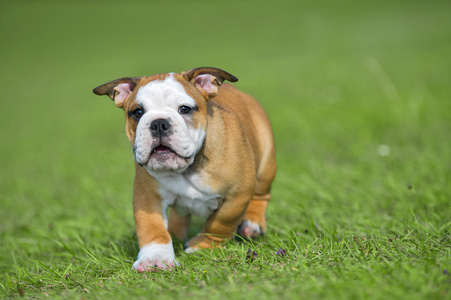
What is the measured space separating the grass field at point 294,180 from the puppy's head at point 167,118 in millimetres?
774

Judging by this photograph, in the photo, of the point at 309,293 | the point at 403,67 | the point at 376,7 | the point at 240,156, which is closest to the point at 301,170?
the point at 240,156

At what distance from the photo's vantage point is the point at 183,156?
147 inches

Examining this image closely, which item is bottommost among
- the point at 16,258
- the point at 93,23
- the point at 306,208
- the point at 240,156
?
the point at 16,258

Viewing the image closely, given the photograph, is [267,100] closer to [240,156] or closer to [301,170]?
[301,170]

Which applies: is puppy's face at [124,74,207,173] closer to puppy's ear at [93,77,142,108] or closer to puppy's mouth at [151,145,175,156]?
puppy's mouth at [151,145,175,156]

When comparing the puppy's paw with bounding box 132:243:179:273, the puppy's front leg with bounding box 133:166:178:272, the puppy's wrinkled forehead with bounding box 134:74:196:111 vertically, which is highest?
the puppy's wrinkled forehead with bounding box 134:74:196:111

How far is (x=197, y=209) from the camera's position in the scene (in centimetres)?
417

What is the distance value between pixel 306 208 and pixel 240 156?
1175 mm

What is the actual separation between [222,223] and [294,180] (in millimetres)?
2126

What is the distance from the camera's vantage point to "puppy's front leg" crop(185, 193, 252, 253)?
4.14 m

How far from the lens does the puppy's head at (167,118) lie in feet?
12.0

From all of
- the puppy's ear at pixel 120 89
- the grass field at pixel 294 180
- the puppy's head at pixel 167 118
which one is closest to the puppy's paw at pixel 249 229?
the grass field at pixel 294 180

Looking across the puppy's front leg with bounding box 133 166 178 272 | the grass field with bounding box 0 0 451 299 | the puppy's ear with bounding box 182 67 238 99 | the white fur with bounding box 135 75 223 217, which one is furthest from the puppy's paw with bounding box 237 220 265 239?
the puppy's ear with bounding box 182 67 238 99

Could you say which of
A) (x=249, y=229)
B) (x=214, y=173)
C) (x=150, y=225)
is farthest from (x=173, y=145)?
(x=249, y=229)
